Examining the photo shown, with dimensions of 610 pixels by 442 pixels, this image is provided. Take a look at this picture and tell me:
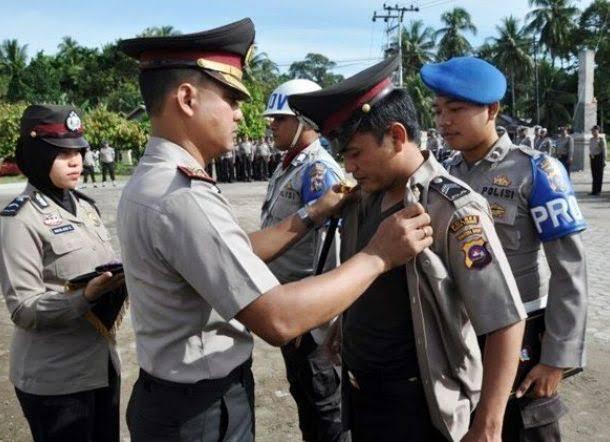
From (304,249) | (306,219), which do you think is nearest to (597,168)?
(304,249)

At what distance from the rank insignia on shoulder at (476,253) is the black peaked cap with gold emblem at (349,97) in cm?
55

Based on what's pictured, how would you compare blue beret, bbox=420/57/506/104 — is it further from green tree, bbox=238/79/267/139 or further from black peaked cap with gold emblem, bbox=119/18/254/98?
green tree, bbox=238/79/267/139

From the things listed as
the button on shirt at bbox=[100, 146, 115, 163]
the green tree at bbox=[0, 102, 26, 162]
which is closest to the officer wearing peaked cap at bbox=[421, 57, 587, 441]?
the button on shirt at bbox=[100, 146, 115, 163]

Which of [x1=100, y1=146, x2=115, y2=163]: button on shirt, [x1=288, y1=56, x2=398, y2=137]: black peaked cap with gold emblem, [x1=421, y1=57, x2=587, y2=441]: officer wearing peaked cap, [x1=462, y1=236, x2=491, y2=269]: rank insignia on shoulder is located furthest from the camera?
[x1=100, y1=146, x2=115, y2=163]: button on shirt

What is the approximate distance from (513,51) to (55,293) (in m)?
56.9

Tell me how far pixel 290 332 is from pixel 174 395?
0.52 metres

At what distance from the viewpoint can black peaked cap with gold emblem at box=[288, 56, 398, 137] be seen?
A: 1.84 m

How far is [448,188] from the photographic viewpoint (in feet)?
5.93

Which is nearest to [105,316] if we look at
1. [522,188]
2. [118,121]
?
[522,188]

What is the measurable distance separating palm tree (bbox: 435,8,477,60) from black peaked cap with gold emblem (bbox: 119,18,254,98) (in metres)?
55.5

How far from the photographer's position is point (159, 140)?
1.75m

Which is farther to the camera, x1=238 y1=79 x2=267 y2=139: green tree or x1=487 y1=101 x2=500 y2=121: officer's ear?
x1=238 y1=79 x2=267 y2=139: green tree

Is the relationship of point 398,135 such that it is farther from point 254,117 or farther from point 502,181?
point 254,117

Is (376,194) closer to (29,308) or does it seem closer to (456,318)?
(456,318)
